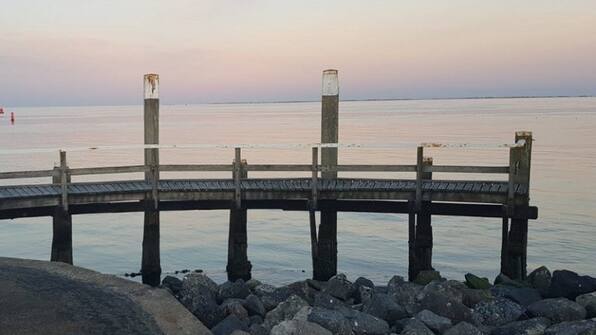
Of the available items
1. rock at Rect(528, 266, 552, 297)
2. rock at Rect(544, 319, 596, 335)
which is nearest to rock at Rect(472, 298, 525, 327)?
rock at Rect(544, 319, 596, 335)

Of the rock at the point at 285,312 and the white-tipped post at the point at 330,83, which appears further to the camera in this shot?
the white-tipped post at the point at 330,83

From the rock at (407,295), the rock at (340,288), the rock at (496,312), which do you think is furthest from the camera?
the rock at (340,288)

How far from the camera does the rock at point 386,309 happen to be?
915 cm

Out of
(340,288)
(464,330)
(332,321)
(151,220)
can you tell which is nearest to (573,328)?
(464,330)

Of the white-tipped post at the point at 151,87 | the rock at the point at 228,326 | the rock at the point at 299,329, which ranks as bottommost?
the rock at the point at 228,326

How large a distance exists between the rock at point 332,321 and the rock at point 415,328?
720 mm

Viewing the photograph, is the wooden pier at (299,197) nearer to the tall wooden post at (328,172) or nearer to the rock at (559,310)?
the tall wooden post at (328,172)

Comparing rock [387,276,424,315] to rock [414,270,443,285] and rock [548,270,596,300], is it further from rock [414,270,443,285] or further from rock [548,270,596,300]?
rock [548,270,596,300]

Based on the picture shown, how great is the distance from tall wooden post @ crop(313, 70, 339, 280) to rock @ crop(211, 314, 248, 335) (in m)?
5.21

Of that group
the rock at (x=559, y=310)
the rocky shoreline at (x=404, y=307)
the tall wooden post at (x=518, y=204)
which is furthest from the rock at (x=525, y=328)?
the tall wooden post at (x=518, y=204)

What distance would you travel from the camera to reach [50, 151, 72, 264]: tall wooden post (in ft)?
41.2

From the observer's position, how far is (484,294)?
10.2 meters

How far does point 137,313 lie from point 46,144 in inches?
2355

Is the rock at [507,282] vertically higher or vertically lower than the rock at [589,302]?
lower
